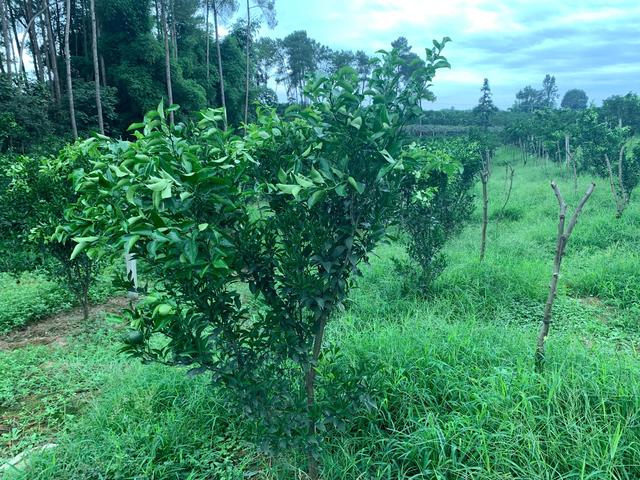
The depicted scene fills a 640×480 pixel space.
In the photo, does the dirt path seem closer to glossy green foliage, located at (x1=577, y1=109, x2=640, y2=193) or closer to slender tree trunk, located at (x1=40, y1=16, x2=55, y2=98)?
glossy green foliage, located at (x1=577, y1=109, x2=640, y2=193)

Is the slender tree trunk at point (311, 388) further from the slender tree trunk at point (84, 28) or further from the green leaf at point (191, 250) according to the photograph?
the slender tree trunk at point (84, 28)

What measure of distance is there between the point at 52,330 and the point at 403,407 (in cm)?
437

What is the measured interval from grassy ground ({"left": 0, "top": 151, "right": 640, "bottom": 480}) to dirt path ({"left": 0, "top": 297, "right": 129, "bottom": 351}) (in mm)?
316

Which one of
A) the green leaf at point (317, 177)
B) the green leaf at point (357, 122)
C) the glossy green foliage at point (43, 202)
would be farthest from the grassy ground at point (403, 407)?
the green leaf at point (357, 122)

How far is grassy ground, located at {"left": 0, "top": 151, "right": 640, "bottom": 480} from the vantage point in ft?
6.90

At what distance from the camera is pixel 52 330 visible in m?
4.86

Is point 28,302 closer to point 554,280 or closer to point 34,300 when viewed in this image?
point 34,300

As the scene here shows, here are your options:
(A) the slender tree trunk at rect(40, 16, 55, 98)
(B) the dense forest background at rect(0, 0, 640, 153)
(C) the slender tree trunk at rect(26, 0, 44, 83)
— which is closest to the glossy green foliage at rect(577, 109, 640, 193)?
(B) the dense forest background at rect(0, 0, 640, 153)

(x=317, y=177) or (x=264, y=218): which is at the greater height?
(x=317, y=177)

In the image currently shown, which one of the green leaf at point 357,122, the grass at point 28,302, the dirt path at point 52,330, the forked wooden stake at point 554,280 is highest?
the green leaf at point 357,122

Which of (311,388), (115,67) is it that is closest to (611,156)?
(311,388)

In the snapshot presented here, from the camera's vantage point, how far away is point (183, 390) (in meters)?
3.02

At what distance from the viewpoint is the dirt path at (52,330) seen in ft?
14.9

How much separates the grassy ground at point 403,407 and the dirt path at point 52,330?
32 centimetres
